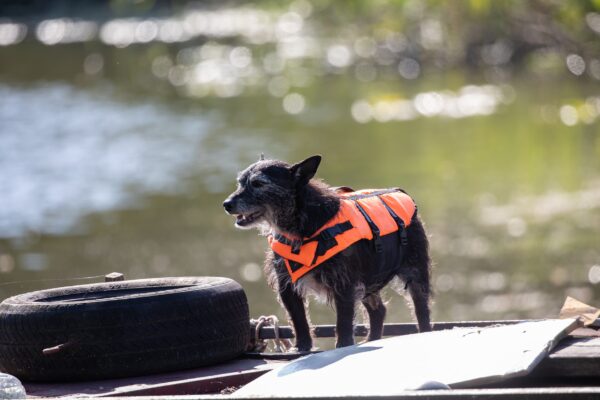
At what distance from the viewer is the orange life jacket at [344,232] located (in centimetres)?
818

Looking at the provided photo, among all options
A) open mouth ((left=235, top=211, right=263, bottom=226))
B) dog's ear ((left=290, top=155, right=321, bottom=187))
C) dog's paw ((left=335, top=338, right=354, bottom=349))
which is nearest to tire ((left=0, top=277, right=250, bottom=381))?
open mouth ((left=235, top=211, right=263, bottom=226))

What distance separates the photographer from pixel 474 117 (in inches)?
1421

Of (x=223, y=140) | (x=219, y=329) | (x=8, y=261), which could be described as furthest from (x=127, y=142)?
(x=219, y=329)

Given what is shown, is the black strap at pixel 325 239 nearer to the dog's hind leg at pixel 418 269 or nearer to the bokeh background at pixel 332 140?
the dog's hind leg at pixel 418 269

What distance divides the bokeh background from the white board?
4.35 meters

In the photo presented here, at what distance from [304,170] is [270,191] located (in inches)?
9.8

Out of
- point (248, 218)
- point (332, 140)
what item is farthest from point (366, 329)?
point (332, 140)

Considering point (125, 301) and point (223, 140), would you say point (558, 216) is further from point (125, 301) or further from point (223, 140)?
point (125, 301)

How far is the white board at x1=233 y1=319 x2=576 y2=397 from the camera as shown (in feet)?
22.6

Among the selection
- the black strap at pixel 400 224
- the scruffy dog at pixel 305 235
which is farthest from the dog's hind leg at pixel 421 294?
the scruffy dog at pixel 305 235

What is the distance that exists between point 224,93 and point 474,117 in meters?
9.63

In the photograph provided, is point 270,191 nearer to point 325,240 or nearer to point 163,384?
point 325,240

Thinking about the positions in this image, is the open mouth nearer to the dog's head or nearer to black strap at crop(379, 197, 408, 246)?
the dog's head

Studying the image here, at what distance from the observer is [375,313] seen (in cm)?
923
